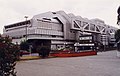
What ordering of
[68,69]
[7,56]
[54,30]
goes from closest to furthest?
[7,56] → [68,69] → [54,30]

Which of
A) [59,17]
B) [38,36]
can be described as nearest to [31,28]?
[38,36]

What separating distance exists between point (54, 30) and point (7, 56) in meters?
92.9

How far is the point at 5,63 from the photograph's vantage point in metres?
7.88

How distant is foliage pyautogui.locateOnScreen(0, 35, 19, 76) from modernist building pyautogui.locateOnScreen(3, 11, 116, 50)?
7991cm

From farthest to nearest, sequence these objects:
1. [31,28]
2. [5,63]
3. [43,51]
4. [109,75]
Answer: [31,28], [43,51], [109,75], [5,63]

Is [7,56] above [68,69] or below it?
above

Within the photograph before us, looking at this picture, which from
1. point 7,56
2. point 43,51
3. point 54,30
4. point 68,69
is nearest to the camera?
point 7,56

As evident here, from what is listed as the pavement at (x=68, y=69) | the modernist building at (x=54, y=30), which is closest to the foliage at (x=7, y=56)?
the pavement at (x=68, y=69)

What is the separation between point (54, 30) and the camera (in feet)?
330

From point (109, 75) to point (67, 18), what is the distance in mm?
95378

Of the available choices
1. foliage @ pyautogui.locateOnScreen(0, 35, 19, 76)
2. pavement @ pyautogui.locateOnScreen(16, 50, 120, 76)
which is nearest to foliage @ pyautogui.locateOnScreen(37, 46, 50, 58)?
pavement @ pyautogui.locateOnScreen(16, 50, 120, 76)

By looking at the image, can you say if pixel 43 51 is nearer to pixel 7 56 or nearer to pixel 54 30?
pixel 7 56

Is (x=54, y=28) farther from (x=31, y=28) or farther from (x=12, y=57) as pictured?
(x=12, y=57)

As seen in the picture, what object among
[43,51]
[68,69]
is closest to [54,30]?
[43,51]
